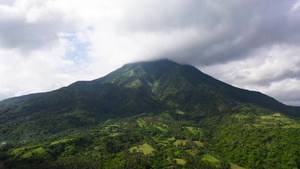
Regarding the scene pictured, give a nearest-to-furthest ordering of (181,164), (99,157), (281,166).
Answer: (281,166)
(181,164)
(99,157)

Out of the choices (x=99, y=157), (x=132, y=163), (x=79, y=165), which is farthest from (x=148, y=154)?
(x=79, y=165)

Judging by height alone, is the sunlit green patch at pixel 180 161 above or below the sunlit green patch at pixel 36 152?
below

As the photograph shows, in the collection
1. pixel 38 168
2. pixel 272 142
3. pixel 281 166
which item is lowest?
pixel 38 168

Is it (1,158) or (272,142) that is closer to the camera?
(1,158)

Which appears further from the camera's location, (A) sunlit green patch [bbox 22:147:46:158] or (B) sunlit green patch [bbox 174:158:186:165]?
(A) sunlit green patch [bbox 22:147:46:158]

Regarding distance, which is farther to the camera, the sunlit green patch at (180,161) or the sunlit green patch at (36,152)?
the sunlit green patch at (36,152)

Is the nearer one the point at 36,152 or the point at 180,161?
the point at 180,161

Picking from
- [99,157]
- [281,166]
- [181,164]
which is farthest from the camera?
[99,157]

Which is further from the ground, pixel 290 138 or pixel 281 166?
pixel 290 138

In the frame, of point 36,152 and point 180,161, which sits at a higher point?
point 36,152

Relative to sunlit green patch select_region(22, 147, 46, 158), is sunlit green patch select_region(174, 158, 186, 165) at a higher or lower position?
lower

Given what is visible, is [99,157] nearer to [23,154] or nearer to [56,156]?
[56,156]
